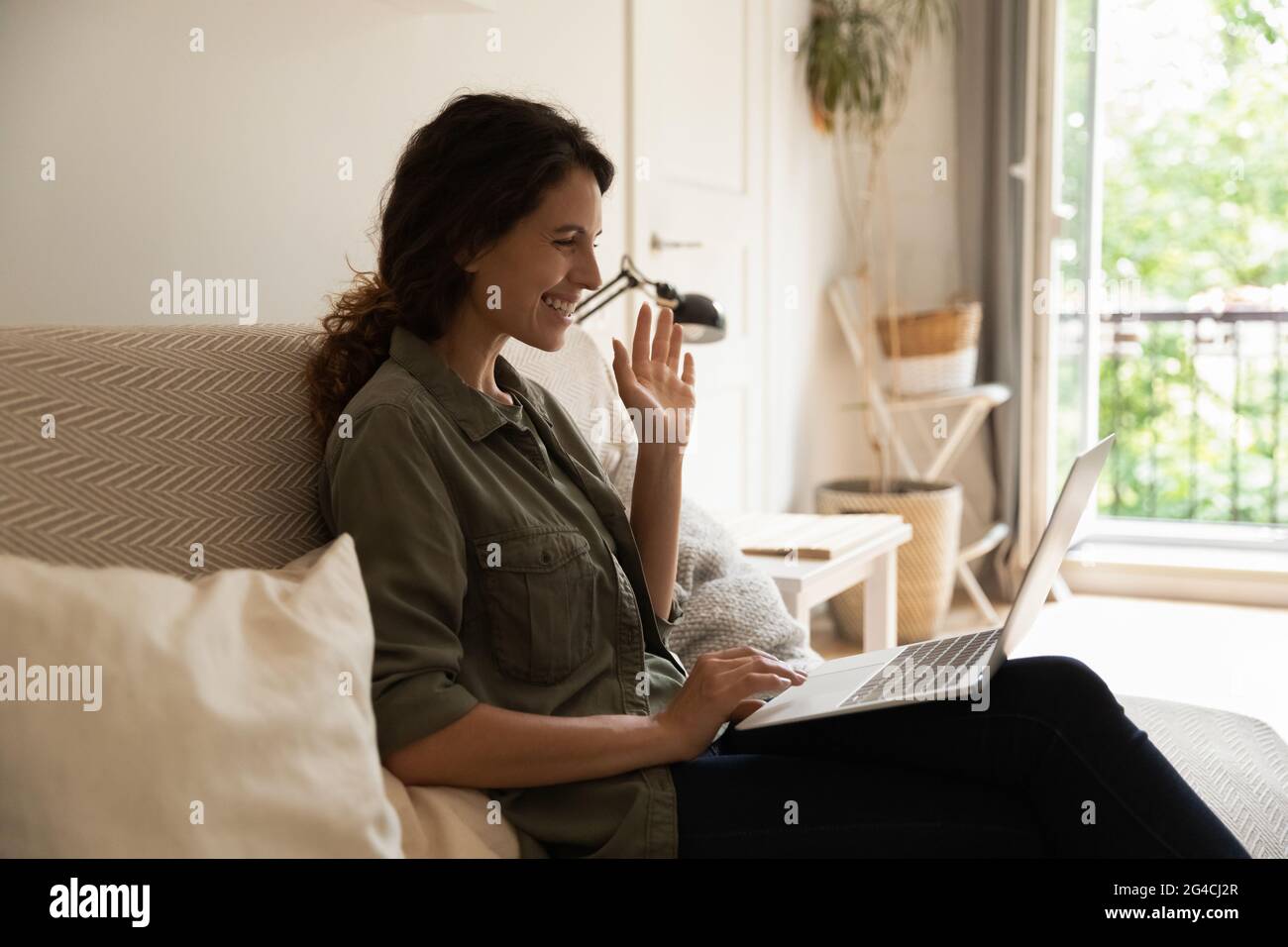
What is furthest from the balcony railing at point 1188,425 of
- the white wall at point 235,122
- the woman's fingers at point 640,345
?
the woman's fingers at point 640,345

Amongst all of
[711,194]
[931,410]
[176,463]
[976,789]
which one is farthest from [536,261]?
[931,410]

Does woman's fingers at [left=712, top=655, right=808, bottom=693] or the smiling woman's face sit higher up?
the smiling woman's face

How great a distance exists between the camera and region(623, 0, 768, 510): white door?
2877 mm

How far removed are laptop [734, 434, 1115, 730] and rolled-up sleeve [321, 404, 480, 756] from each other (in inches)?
13.0

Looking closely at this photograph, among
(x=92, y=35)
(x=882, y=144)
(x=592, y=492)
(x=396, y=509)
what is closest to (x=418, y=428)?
(x=396, y=509)

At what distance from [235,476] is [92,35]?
67 centimetres

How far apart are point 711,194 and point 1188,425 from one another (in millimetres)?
4002

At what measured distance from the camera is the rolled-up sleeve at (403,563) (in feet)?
3.53

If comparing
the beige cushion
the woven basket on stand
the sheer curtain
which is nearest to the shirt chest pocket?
the beige cushion

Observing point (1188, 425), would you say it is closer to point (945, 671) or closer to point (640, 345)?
point (640, 345)

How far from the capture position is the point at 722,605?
178cm

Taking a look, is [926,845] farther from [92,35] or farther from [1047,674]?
[92,35]

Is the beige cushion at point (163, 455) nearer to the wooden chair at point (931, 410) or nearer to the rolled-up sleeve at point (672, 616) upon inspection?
the rolled-up sleeve at point (672, 616)

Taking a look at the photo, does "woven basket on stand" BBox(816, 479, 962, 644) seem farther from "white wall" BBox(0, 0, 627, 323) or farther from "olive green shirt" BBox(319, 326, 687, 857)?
"olive green shirt" BBox(319, 326, 687, 857)
